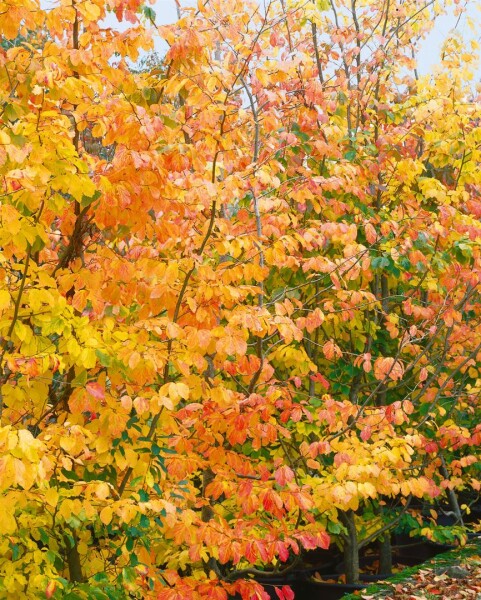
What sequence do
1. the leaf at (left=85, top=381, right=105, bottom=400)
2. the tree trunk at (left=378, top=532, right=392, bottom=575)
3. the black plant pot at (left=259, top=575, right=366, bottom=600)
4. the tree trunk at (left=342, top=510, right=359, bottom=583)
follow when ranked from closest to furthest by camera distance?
the leaf at (left=85, top=381, right=105, bottom=400), the black plant pot at (left=259, top=575, right=366, bottom=600), the tree trunk at (left=342, top=510, right=359, bottom=583), the tree trunk at (left=378, top=532, right=392, bottom=575)

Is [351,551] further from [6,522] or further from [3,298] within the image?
[3,298]

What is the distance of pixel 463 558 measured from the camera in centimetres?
674

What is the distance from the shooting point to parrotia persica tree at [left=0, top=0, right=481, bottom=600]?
12.2 feet

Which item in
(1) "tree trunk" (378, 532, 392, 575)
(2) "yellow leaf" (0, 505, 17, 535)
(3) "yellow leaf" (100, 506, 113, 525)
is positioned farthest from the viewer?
(1) "tree trunk" (378, 532, 392, 575)

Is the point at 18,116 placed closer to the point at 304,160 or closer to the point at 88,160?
the point at 88,160

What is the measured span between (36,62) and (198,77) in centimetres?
93

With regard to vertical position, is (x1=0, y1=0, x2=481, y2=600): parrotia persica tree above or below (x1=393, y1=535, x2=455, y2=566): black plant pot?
above

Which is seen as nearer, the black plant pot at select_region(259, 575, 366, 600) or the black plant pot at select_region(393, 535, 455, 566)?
the black plant pot at select_region(259, 575, 366, 600)

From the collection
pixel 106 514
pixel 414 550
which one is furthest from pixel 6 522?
pixel 414 550

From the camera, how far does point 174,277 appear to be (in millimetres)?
3973

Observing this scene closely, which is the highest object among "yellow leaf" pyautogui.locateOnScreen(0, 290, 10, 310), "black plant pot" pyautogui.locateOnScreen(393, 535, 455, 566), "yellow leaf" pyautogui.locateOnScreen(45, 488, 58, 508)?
"yellow leaf" pyautogui.locateOnScreen(0, 290, 10, 310)

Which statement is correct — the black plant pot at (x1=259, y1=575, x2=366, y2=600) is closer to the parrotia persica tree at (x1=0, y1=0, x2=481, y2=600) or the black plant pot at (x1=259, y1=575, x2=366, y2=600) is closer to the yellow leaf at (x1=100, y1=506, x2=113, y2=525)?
the parrotia persica tree at (x1=0, y1=0, x2=481, y2=600)

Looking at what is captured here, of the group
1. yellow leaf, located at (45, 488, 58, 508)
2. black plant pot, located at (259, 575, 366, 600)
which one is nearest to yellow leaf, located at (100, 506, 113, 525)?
yellow leaf, located at (45, 488, 58, 508)

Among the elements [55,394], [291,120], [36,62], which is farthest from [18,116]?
[291,120]
